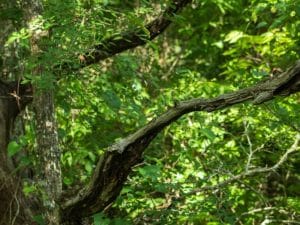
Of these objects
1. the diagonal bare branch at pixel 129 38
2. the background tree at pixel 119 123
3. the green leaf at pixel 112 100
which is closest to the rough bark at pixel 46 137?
the background tree at pixel 119 123

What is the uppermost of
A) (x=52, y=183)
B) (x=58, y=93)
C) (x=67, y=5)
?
(x=67, y=5)

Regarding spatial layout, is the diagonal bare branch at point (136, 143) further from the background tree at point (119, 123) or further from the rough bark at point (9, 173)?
the rough bark at point (9, 173)

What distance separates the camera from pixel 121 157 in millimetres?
2852

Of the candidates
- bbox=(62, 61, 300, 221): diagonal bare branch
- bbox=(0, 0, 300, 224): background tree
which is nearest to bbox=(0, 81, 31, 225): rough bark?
bbox=(0, 0, 300, 224): background tree

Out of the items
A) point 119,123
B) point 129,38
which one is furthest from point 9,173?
point 119,123

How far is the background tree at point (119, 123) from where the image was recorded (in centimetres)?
304

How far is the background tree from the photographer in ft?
9.98

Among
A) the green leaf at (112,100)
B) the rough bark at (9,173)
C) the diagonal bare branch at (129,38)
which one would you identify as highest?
the diagonal bare branch at (129,38)

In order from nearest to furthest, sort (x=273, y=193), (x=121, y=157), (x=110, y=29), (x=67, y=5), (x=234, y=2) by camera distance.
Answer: (x=121, y=157), (x=67, y=5), (x=110, y=29), (x=234, y=2), (x=273, y=193)

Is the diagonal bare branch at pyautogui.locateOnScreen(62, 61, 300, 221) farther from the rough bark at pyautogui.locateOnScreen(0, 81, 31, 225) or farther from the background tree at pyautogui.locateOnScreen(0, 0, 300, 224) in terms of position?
the rough bark at pyautogui.locateOnScreen(0, 81, 31, 225)

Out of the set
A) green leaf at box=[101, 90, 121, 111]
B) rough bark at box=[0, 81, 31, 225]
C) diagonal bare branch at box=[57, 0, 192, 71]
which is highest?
diagonal bare branch at box=[57, 0, 192, 71]

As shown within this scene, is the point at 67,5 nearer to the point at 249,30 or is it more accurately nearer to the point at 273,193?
the point at 249,30

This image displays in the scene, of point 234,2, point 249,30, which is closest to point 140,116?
point 234,2

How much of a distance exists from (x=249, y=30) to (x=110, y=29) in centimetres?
340
